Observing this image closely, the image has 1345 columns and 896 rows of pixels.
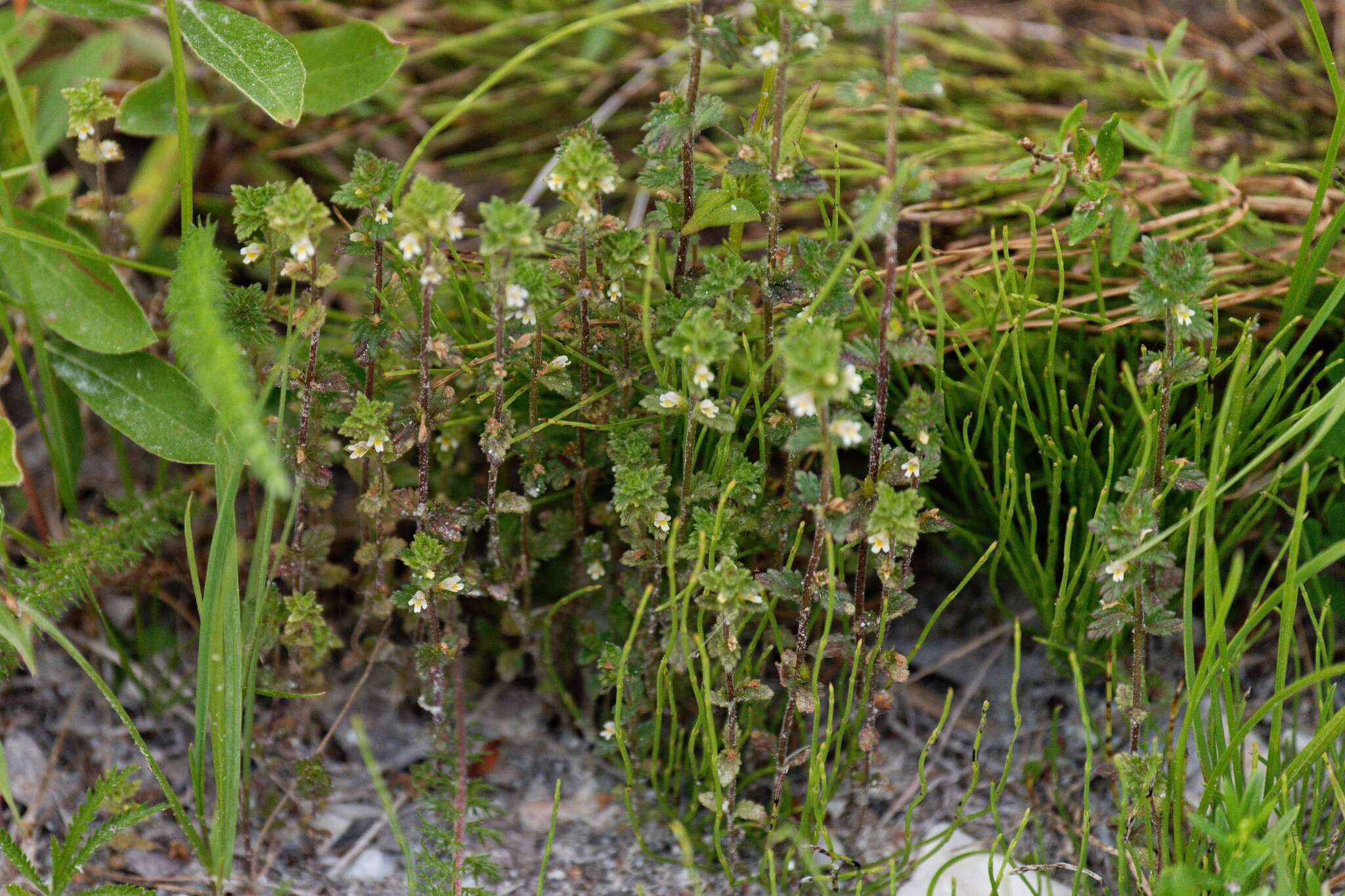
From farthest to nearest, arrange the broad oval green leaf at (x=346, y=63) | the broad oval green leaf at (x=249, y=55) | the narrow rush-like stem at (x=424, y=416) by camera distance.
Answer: the broad oval green leaf at (x=346, y=63) < the broad oval green leaf at (x=249, y=55) < the narrow rush-like stem at (x=424, y=416)

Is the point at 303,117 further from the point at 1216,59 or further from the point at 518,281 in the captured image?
the point at 1216,59

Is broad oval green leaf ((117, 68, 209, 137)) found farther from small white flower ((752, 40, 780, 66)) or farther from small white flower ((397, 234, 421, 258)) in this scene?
small white flower ((752, 40, 780, 66))

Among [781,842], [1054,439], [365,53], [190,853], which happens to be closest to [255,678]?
[190,853]

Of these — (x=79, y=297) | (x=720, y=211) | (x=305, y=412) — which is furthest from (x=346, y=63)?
(x=720, y=211)

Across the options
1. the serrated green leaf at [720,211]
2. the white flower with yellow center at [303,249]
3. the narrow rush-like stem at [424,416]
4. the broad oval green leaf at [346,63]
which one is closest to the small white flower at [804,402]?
the serrated green leaf at [720,211]

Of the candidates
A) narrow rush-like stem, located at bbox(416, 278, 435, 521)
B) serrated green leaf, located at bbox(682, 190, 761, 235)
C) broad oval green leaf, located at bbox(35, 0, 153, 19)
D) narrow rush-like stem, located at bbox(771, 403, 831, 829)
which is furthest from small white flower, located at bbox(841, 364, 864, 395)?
broad oval green leaf, located at bbox(35, 0, 153, 19)

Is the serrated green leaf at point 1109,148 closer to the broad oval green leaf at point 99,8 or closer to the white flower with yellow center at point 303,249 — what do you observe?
the white flower with yellow center at point 303,249
